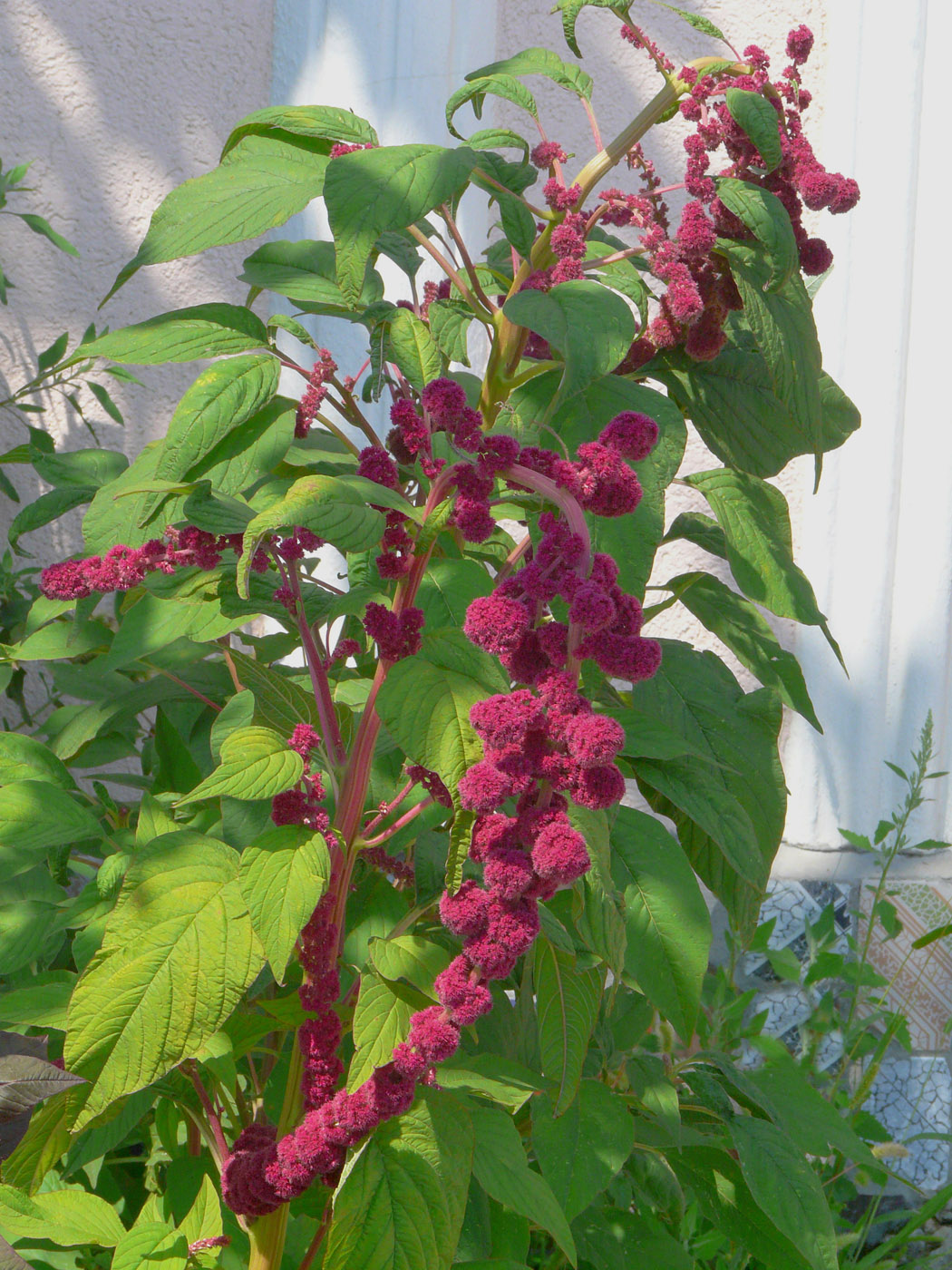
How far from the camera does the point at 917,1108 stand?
1.83 meters

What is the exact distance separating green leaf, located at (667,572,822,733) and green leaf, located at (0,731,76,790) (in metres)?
0.59

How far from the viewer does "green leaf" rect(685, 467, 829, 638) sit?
0.85 meters

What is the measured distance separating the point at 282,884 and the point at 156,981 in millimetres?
88

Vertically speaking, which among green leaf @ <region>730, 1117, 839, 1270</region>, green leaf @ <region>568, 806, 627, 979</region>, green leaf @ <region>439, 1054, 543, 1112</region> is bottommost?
green leaf @ <region>730, 1117, 839, 1270</region>

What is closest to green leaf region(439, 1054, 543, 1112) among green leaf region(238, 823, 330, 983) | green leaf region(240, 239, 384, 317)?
green leaf region(238, 823, 330, 983)

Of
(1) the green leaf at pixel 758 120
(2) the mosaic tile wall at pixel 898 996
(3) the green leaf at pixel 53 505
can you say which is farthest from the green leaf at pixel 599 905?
(2) the mosaic tile wall at pixel 898 996

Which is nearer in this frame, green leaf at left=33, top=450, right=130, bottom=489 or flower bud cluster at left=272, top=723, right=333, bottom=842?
flower bud cluster at left=272, top=723, right=333, bottom=842

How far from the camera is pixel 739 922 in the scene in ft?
3.09

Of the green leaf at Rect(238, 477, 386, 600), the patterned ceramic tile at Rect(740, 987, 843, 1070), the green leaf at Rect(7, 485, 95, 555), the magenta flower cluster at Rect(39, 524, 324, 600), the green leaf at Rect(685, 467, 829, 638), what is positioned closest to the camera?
the green leaf at Rect(238, 477, 386, 600)

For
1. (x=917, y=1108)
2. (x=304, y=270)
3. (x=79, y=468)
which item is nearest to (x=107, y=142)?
(x=79, y=468)

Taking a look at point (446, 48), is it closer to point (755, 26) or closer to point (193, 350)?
point (755, 26)

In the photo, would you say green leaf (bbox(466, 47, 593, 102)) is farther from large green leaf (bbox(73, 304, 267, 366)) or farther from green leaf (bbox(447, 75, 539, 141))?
large green leaf (bbox(73, 304, 267, 366))

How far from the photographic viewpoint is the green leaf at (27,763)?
3.07 feet

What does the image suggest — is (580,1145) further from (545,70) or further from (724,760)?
(545,70)
